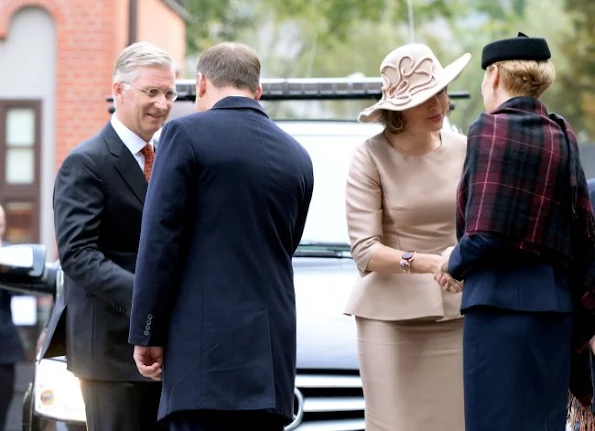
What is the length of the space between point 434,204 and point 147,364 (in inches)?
57.7

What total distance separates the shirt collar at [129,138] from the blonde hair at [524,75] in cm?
141

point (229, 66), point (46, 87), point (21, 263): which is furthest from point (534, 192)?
point (46, 87)

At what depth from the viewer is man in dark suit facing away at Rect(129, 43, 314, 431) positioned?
4539 millimetres

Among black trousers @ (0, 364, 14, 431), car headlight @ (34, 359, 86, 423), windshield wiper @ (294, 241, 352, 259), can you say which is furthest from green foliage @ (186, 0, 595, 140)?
car headlight @ (34, 359, 86, 423)

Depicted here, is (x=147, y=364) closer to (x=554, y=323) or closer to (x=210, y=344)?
(x=210, y=344)

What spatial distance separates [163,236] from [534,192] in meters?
1.25

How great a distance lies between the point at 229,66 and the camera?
476cm

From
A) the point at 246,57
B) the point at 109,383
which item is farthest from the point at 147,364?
the point at 246,57

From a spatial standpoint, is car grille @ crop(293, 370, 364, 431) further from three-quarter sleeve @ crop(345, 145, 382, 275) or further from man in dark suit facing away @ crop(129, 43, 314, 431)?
man in dark suit facing away @ crop(129, 43, 314, 431)

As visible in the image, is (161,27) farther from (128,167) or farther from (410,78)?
(128,167)

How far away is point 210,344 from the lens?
4547 millimetres

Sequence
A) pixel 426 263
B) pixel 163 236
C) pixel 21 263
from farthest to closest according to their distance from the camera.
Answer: pixel 21 263 → pixel 426 263 → pixel 163 236

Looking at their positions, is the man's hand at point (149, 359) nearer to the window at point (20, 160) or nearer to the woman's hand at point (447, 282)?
the woman's hand at point (447, 282)

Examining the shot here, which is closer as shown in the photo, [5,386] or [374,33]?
[5,386]
